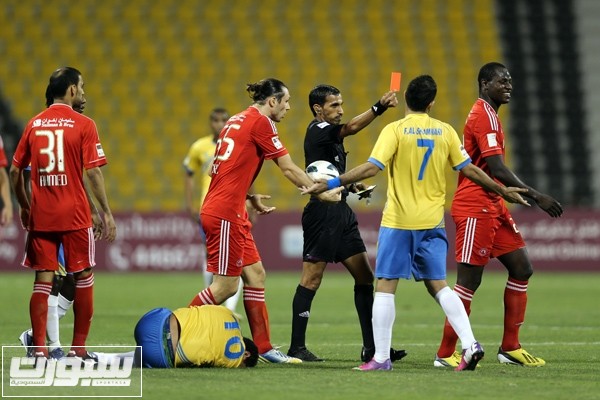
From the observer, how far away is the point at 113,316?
13.1 meters

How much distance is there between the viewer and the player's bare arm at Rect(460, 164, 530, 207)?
8406 mm

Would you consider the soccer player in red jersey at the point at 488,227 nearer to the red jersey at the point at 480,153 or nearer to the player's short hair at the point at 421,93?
the red jersey at the point at 480,153

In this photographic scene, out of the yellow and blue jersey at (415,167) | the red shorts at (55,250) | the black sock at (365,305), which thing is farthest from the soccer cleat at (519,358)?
the red shorts at (55,250)

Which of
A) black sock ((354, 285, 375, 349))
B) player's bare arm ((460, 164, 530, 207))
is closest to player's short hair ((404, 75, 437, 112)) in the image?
player's bare arm ((460, 164, 530, 207))

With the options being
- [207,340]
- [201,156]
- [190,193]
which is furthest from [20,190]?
[190,193]

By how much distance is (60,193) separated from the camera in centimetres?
828

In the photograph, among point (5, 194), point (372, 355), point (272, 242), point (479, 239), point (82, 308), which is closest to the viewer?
point (82, 308)

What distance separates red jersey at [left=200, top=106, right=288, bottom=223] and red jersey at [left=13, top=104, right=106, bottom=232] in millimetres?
922

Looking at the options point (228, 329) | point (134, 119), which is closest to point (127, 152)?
point (134, 119)

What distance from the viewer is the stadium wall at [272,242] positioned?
21125mm

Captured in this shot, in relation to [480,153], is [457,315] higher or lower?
lower

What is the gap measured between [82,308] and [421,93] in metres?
2.99

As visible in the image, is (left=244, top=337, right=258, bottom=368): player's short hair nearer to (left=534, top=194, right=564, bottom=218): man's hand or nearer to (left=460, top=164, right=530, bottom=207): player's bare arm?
(left=460, top=164, right=530, bottom=207): player's bare arm

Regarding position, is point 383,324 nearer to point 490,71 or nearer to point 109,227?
point 109,227
